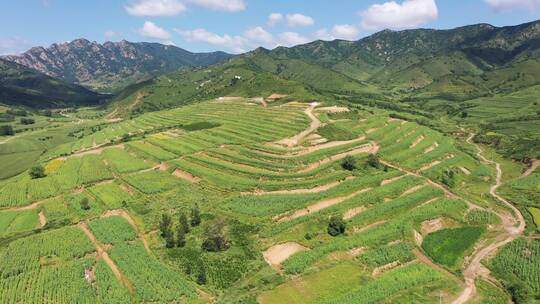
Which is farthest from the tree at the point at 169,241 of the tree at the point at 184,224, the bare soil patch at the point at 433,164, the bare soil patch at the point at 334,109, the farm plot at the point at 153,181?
the bare soil patch at the point at 334,109

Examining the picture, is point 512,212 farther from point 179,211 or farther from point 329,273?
point 179,211

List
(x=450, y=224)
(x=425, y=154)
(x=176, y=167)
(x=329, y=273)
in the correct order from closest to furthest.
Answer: (x=329, y=273) < (x=450, y=224) < (x=176, y=167) < (x=425, y=154)

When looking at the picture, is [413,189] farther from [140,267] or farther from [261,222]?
[140,267]

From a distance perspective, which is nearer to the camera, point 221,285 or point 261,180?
point 221,285

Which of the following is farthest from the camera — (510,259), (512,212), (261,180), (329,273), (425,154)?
(425,154)

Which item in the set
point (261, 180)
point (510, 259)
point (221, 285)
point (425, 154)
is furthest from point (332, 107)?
point (221, 285)

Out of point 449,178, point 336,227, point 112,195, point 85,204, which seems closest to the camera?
point 336,227

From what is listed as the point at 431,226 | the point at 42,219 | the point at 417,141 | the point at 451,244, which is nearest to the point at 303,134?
the point at 417,141
